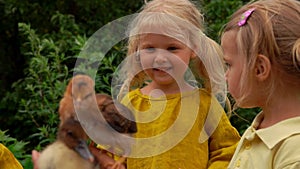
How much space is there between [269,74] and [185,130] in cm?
50

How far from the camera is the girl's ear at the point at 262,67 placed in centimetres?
206

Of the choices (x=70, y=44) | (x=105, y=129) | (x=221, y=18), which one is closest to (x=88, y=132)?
(x=105, y=129)

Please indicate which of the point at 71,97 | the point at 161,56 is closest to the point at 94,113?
the point at 71,97

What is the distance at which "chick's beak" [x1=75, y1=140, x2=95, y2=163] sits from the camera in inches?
58.8

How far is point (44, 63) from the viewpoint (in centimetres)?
382

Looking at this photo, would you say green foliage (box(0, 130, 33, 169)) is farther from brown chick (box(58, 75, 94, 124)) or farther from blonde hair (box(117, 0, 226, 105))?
brown chick (box(58, 75, 94, 124))

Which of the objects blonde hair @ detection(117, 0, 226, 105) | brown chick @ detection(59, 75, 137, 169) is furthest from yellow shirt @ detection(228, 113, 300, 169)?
brown chick @ detection(59, 75, 137, 169)

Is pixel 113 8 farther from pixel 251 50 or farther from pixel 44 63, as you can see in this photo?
pixel 251 50

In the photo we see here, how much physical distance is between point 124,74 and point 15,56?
3510mm

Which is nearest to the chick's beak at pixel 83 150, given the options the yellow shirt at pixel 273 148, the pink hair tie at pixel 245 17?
the yellow shirt at pixel 273 148

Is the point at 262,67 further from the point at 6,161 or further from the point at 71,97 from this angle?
the point at 6,161

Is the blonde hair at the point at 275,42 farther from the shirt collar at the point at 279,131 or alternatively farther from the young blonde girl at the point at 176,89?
the young blonde girl at the point at 176,89

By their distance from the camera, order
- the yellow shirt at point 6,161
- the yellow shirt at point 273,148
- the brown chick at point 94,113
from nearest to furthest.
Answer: the brown chick at point 94,113
the yellow shirt at point 273,148
the yellow shirt at point 6,161

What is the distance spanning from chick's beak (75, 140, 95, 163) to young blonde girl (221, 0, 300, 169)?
2.30 feet
